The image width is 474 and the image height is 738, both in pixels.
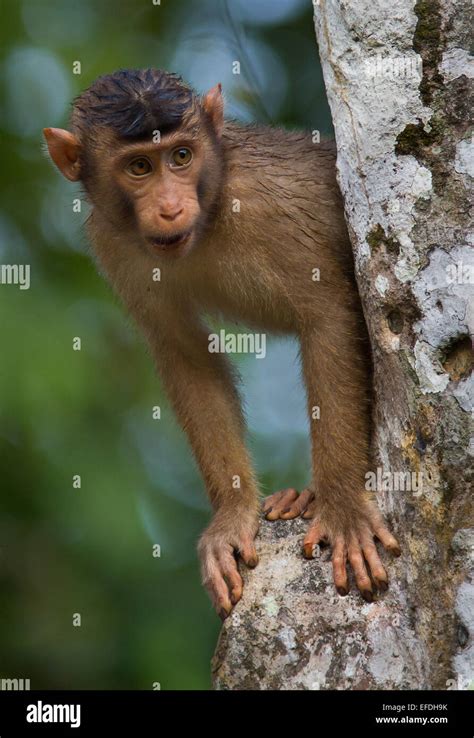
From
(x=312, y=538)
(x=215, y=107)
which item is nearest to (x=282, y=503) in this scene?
(x=312, y=538)

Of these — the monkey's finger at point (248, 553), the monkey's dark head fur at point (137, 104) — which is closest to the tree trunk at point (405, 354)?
the monkey's finger at point (248, 553)

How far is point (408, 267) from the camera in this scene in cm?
554

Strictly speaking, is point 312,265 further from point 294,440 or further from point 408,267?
point 294,440

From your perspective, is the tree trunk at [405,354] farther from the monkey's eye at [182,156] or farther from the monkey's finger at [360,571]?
the monkey's eye at [182,156]

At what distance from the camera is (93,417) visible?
9.48m

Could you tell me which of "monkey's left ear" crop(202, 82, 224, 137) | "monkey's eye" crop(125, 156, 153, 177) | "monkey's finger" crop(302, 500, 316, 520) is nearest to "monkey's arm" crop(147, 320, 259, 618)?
"monkey's finger" crop(302, 500, 316, 520)

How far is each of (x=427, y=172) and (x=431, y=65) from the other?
0.56m

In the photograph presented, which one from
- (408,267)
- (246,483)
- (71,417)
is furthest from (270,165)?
(71,417)

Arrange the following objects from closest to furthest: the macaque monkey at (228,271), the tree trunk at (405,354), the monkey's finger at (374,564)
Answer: the tree trunk at (405,354) → the monkey's finger at (374,564) → the macaque monkey at (228,271)

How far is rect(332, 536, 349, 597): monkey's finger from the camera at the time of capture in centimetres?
596

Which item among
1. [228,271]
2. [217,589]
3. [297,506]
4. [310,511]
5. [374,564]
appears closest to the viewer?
[374,564]

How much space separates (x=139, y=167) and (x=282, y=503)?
7.75 feet

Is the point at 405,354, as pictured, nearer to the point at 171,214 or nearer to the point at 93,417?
the point at 171,214

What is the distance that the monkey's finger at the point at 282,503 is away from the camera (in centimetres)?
671
